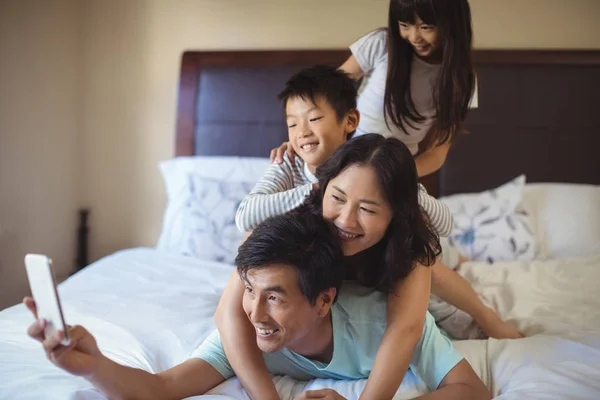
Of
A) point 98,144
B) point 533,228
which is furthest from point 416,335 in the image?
point 98,144

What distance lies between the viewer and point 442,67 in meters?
1.57

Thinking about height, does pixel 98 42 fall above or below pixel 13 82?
above

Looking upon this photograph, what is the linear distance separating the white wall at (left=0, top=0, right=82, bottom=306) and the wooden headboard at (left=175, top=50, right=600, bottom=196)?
2.86 feet

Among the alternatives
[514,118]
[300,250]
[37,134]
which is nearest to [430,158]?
[300,250]

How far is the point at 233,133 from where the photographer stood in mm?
2795

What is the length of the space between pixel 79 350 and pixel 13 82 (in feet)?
5.76

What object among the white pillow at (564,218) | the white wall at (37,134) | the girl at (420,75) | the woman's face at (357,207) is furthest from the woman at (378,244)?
the white wall at (37,134)

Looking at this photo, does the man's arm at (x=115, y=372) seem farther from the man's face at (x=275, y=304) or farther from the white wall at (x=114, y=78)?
the white wall at (x=114, y=78)

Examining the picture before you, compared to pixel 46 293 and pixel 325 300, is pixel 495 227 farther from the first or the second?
pixel 46 293

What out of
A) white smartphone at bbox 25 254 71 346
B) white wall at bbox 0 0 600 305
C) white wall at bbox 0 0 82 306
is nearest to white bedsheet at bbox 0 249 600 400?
white smartphone at bbox 25 254 71 346

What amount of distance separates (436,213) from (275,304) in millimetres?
485

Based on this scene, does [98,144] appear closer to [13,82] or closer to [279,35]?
[13,82]

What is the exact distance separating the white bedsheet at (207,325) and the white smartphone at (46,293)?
0.22 m

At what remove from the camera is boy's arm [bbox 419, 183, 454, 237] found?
143 centimetres
